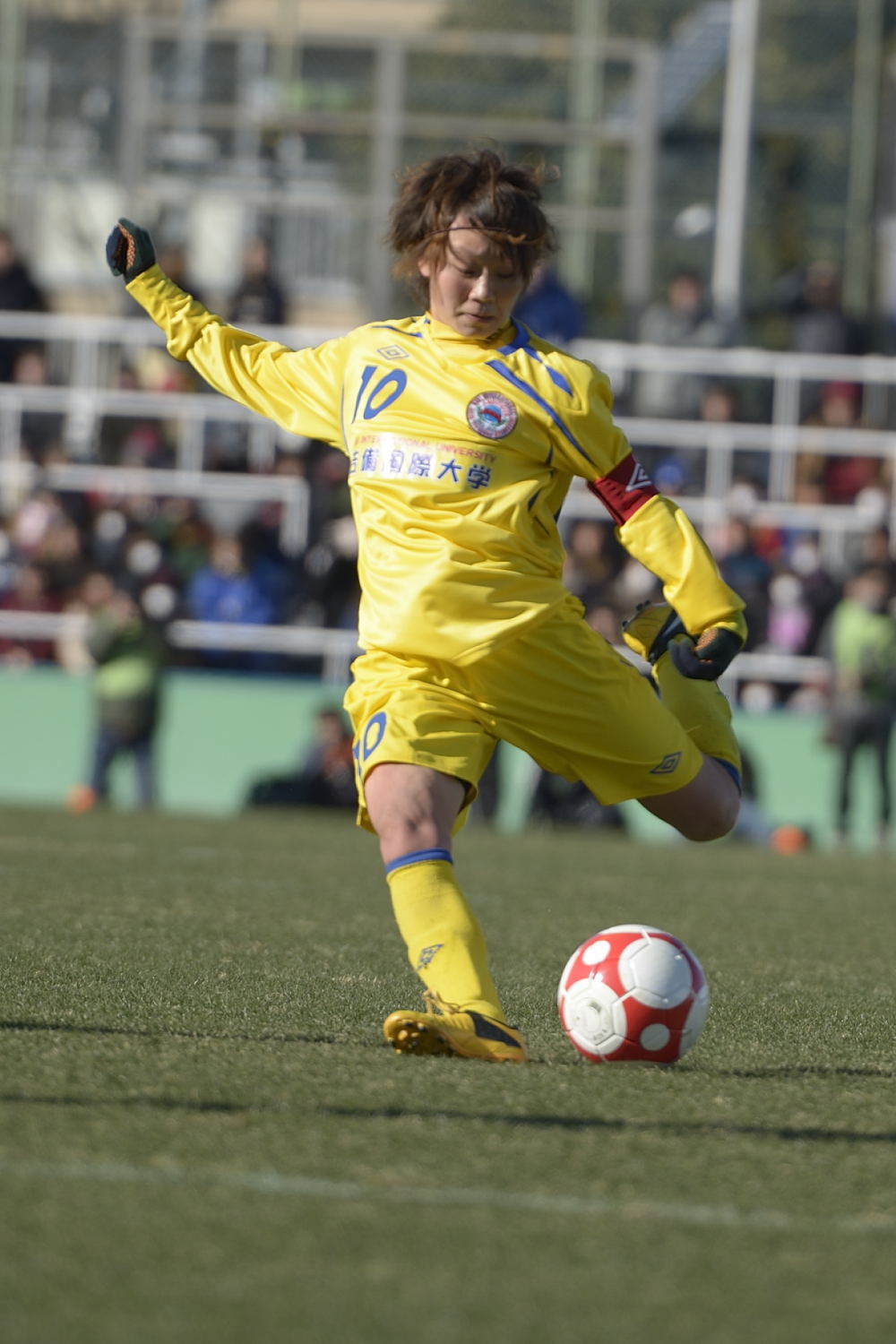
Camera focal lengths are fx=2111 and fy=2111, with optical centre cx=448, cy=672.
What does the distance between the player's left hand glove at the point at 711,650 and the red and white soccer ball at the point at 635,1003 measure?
604 millimetres

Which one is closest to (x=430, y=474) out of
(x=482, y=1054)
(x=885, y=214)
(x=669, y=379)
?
(x=482, y=1054)

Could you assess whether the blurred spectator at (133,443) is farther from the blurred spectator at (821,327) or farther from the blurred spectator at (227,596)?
the blurred spectator at (821,327)

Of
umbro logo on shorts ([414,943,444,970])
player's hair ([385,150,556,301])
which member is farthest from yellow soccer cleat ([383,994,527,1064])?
player's hair ([385,150,556,301])

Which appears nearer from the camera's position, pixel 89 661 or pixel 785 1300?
pixel 785 1300

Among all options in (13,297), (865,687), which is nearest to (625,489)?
(865,687)

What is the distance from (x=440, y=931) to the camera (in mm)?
4531

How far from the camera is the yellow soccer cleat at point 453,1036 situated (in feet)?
14.1

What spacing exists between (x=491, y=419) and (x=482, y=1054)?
136 centimetres

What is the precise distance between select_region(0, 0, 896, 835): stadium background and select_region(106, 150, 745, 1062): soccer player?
10.9m

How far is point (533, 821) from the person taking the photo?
15070mm

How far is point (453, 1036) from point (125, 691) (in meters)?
10.8

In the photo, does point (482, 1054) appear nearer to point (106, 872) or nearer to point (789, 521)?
point (106, 872)

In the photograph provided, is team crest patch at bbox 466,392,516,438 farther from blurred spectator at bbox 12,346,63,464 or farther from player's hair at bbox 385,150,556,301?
blurred spectator at bbox 12,346,63,464

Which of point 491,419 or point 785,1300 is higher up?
point 491,419
